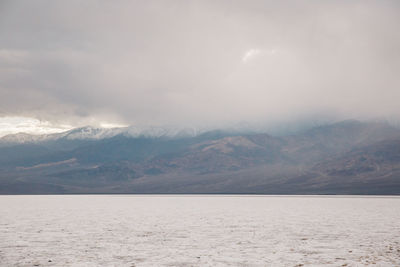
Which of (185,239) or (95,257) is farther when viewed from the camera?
(185,239)

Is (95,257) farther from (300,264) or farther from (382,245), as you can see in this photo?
(382,245)

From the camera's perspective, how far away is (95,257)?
1986 centimetres

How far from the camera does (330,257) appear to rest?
19.8 meters

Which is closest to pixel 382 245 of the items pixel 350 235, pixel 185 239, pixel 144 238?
pixel 350 235

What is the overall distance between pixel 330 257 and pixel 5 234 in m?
22.2

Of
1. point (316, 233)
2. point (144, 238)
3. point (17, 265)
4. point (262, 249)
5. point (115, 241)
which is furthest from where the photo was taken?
point (316, 233)

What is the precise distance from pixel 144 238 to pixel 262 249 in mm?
8820

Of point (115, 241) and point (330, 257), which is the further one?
point (115, 241)

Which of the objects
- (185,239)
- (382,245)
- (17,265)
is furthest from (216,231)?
(17,265)

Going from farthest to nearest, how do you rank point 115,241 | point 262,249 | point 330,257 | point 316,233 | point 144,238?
point 316,233 < point 144,238 < point 115,241 < point 262,249 < point 330,257

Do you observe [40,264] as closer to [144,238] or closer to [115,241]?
[115,241]

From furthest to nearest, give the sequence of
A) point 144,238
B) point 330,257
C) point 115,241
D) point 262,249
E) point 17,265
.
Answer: point 144,238 → point 115,241 → point 262,249 → point 330,257 → point 17,265

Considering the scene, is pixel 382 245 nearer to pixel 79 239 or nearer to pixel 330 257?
pixel 330 257

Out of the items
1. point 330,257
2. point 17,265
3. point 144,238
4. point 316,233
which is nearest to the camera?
point 17,265
